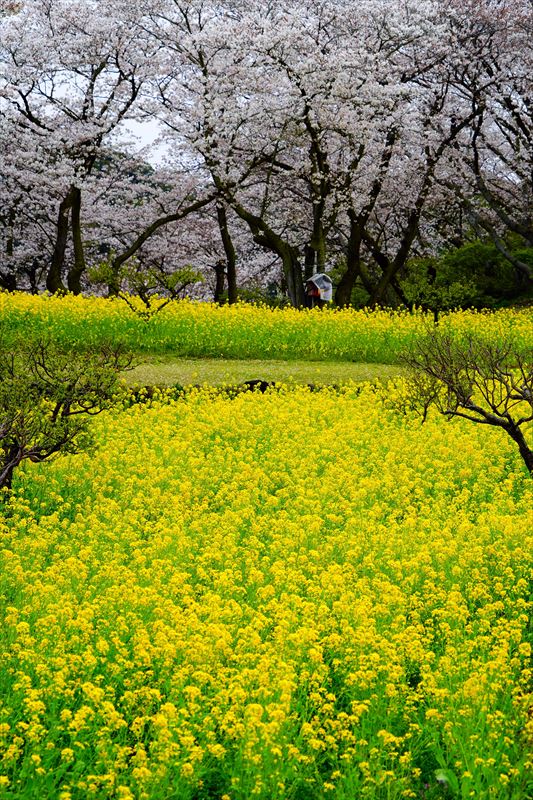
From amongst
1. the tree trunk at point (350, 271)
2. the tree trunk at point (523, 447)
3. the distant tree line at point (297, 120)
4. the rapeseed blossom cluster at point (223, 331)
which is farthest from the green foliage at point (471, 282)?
the tree trunk at point (523, 447)

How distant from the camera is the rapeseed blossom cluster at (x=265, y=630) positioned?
4.50m

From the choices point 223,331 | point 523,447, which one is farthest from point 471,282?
point 523,447

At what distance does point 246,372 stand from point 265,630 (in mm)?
11176

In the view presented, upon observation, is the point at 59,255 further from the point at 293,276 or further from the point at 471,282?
the point at 471,282

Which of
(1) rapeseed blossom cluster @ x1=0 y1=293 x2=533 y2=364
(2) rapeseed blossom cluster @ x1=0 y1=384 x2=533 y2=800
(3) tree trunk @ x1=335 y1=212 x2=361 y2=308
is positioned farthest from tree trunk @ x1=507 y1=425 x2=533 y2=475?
(3) tree trunk @ x1=335 y1=212 x2=361 y2=308

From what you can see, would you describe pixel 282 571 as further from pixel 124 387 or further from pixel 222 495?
pixel 124 387

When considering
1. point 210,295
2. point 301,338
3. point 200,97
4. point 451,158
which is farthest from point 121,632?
point 210,295

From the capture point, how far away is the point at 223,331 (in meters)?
19.7

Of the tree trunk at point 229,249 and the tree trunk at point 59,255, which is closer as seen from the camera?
the tree trunk at point 229,249

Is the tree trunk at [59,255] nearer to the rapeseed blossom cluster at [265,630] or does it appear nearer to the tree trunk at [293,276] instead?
the tree trunk at [293,276]

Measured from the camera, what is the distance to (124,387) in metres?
15.1

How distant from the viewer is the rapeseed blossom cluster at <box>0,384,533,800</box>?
4.50 meters

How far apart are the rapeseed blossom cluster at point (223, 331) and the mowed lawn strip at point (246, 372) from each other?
52 cm

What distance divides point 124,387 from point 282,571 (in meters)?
8.88
